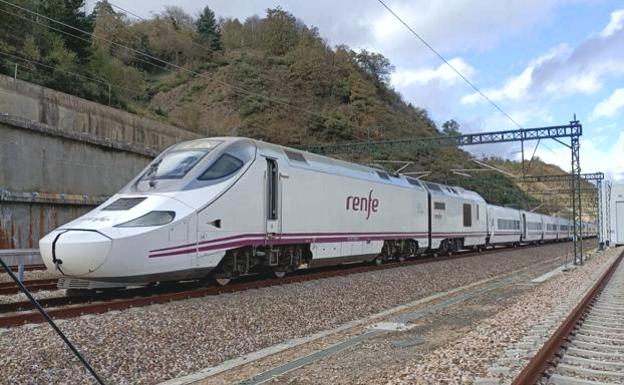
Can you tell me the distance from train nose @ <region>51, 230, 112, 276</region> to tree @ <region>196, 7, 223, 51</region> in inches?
3661

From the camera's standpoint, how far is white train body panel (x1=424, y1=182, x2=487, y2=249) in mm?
27422

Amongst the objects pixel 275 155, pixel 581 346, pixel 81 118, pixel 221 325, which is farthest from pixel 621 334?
pixel 81 118

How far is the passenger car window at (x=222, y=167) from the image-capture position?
1234 cm

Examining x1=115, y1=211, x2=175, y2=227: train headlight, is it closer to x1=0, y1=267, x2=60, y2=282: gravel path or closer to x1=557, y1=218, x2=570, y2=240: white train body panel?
x1=0, y1=267, x2=60, y2=282: gravel path

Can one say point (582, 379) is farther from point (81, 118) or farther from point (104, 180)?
point (81, 118)

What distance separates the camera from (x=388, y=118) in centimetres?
8231

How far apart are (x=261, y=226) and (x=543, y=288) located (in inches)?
328

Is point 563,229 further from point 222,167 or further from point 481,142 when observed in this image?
point 222,167

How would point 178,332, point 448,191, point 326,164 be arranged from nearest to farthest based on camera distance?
point 178,332 → point 326,164 → point 448,191

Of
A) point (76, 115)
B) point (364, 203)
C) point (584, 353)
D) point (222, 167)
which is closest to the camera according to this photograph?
point (584, 353)

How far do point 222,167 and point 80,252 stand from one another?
4.00 m

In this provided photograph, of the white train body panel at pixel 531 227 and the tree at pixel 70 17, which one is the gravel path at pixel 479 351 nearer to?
the white train body panel at pixel 531 227

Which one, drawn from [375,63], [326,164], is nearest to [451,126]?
[375,63]

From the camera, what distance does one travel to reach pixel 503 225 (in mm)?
40969
